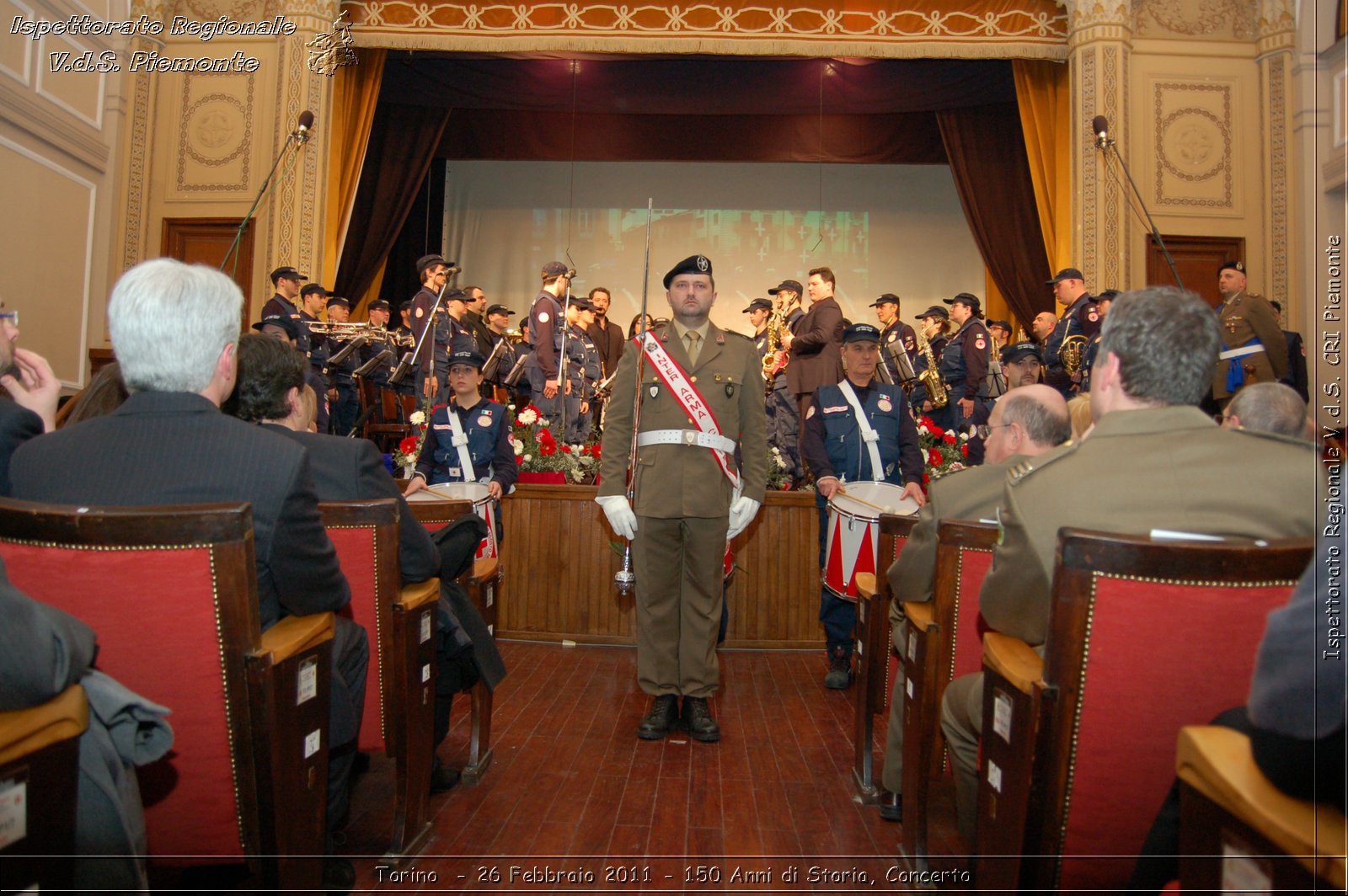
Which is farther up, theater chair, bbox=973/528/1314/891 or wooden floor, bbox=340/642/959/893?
theater chair, bbox=973/528/1314/891

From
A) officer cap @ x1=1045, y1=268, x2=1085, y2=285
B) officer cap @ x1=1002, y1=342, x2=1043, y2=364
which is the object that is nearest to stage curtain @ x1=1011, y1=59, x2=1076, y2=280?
officer cap @ x1=1045, y1=268, x2=1085, y2=285

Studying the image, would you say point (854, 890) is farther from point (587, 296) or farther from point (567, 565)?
point (587, 296)

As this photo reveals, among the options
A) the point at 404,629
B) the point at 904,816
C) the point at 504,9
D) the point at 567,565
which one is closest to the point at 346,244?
the point at 504,9

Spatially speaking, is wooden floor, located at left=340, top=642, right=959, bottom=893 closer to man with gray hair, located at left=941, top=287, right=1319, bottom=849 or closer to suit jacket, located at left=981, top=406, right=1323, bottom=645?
man with gray hair, located at left=941, top=287, right=1319, bottom=849

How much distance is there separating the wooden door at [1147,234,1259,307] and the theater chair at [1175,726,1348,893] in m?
8.29

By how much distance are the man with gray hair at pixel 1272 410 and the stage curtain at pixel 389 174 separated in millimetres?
9002

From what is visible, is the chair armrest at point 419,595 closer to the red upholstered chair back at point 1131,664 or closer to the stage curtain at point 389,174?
the red upholstered chair back at point 1131,664

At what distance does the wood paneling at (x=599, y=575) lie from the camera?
15.5ft

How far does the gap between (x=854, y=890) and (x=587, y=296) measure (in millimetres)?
9841

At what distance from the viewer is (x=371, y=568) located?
6.70ft

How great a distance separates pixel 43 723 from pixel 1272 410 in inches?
113

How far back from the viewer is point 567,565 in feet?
15.8

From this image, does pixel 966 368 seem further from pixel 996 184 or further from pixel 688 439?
pixel 688 439

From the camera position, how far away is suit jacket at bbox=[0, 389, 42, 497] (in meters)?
1.62
